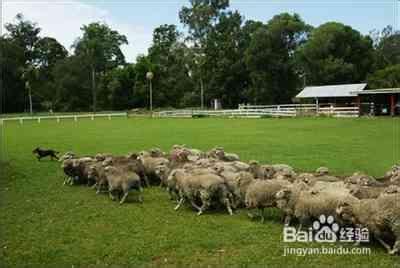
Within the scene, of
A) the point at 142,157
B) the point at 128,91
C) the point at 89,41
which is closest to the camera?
the point at 142,157

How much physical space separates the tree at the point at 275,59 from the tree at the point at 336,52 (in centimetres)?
354

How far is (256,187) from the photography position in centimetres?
788

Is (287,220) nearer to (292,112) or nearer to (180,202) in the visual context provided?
(180,202)

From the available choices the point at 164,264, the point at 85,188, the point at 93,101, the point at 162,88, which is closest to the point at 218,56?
the point at 162,88

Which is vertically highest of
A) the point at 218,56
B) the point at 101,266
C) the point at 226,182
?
the point at 218,56

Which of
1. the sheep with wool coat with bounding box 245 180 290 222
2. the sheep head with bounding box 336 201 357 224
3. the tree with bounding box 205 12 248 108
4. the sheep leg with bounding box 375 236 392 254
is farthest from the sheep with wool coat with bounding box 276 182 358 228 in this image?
the tree with bounding box 205 12 248 108

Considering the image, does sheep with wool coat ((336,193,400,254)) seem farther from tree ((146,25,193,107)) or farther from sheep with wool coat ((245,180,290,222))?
tree ((146,25,193,107))

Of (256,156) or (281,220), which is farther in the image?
(256,156)

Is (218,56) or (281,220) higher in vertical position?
(218,56)

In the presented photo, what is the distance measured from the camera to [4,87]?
75938 millimetres

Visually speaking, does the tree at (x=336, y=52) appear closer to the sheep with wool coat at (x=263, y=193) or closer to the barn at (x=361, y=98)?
the barn at (x=361, y=98)

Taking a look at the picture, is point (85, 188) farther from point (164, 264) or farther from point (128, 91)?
point (128, 91)

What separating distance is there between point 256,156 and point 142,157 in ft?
17.7

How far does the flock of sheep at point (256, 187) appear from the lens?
632cm
